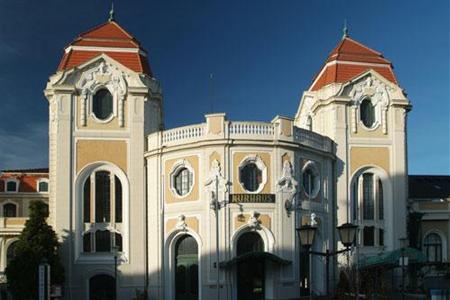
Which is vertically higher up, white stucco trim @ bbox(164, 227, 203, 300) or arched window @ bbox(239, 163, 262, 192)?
arched window @ bbox(239, 163, 262, 192)

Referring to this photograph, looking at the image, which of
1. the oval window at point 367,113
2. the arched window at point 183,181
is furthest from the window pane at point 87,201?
the oval window at point 367,113

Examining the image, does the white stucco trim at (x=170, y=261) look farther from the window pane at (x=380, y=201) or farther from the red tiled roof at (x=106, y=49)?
the window pane at (x=380, y=201)

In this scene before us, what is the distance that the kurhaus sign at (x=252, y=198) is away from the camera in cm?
4362

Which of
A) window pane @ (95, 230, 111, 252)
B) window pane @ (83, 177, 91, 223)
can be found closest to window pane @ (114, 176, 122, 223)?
window pane @ (95, 230, 111, 252)

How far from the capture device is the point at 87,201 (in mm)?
47031

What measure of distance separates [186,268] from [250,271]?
12.6 feet

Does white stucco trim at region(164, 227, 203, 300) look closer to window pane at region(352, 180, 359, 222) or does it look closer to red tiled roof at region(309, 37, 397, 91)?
window pane at region(352, 180, 359, 222)

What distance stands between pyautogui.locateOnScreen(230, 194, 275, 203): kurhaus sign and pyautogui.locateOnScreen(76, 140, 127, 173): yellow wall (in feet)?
25.2

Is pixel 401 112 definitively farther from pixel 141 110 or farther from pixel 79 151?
pixel 79 151

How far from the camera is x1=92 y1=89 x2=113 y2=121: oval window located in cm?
4772

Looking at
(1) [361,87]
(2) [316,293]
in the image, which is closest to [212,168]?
(2) [316,293]

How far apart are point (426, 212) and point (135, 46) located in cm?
2430

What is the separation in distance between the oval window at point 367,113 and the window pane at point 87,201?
18.4m

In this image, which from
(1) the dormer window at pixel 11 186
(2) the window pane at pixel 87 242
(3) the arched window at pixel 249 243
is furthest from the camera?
(1) the dormer window at pixel 11 186
